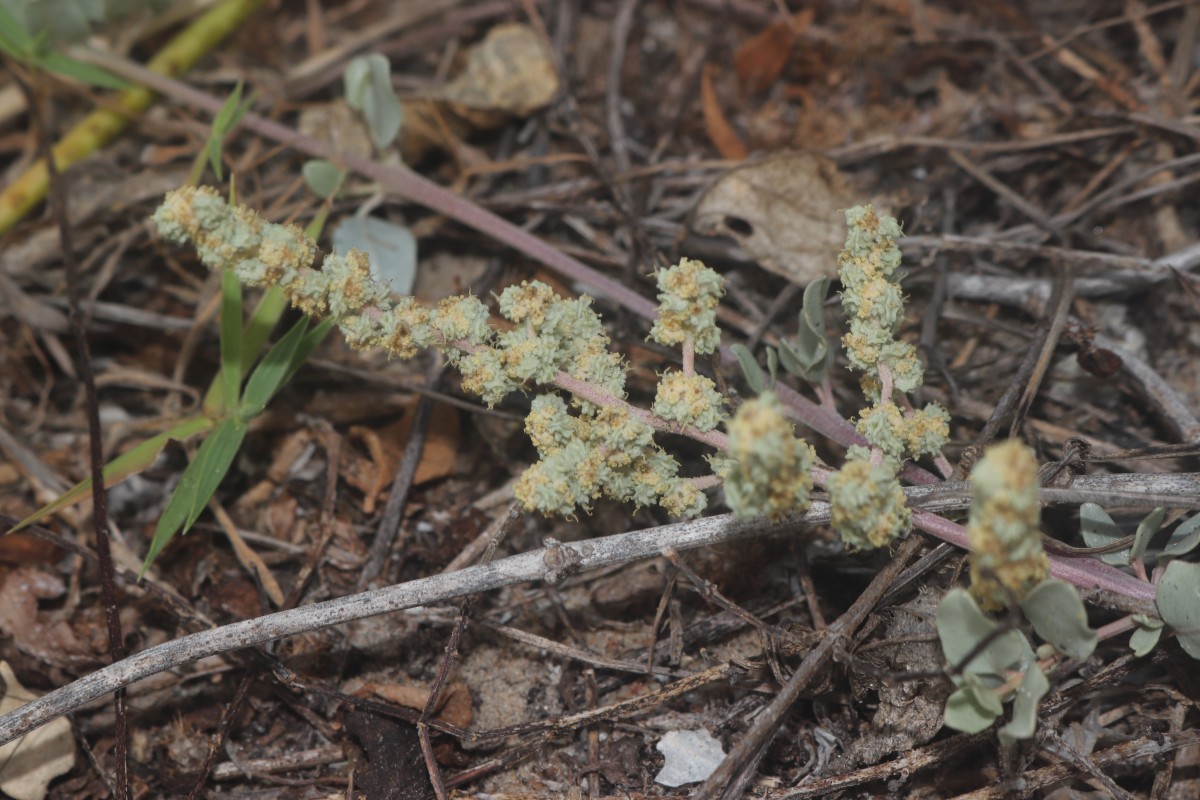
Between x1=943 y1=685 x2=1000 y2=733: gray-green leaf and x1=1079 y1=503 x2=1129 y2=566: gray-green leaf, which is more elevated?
x1=1079 y1=503 x2=1129 y2=566: gray-green leaf

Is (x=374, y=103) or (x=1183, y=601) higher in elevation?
(x=374, y=103)

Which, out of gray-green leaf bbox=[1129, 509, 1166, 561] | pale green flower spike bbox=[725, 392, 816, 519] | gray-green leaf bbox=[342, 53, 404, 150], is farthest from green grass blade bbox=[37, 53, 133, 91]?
gray-green leaf bbox=[1129, 509, 1166, 561]

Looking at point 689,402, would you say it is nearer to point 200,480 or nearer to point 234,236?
point 234,236

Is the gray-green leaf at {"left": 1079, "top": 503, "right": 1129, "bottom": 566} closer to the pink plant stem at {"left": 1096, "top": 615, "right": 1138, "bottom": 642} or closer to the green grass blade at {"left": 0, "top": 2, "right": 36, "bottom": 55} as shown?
the pink plant stem at {"left": 1096, "top": 615, "right": 1138, "bottom": 642}

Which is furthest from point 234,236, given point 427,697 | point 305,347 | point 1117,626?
point 1117,626

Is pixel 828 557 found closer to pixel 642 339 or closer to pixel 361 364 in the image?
pixel 642 339

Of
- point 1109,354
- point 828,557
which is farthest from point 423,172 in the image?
point 1109,354
